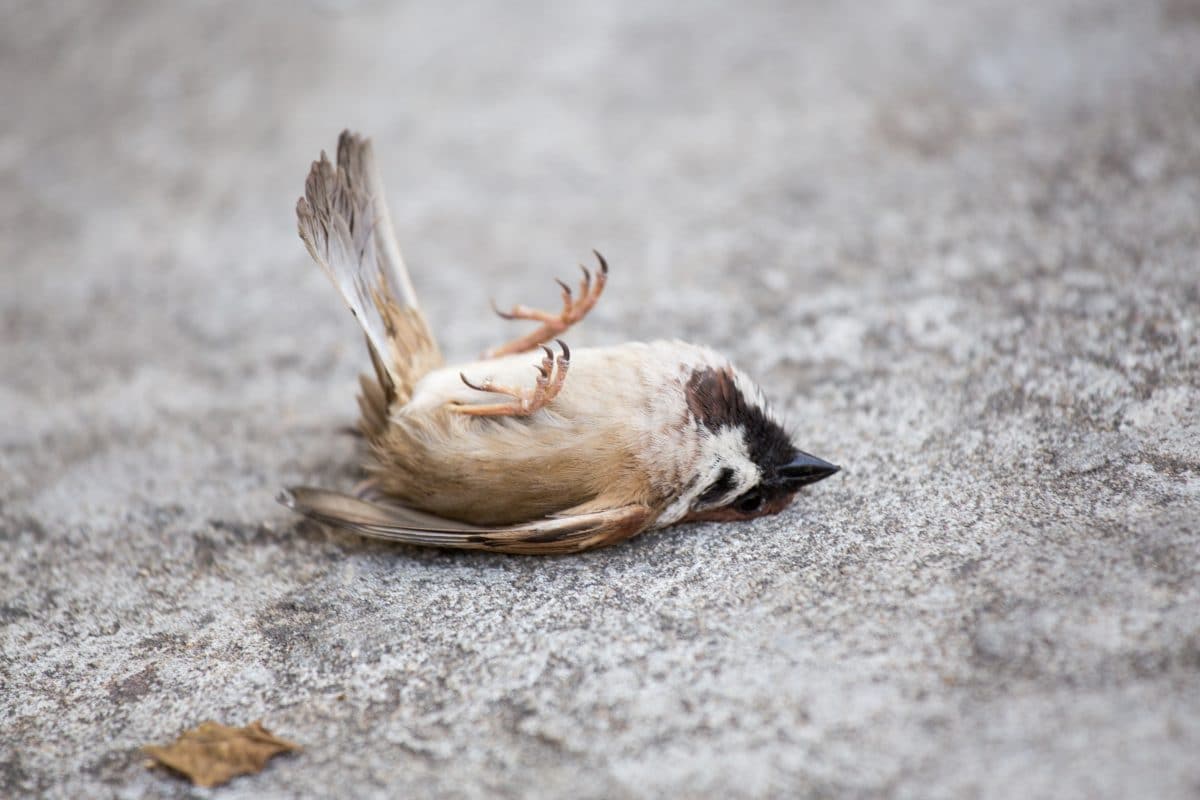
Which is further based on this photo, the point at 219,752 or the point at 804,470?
the point at 804,470

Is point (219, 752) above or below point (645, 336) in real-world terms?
below

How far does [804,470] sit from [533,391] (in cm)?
69

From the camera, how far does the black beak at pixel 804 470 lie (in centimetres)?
238

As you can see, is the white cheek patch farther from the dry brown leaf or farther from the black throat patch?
the dry brown leaf

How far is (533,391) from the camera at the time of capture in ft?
7.77

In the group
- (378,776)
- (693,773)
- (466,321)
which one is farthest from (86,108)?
(693,773)

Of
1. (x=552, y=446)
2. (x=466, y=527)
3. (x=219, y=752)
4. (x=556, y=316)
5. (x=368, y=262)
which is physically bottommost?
(x=219, y=752)

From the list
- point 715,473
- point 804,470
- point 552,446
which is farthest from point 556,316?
point 804,470

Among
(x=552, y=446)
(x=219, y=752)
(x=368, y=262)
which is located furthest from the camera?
(x=368, y=262)

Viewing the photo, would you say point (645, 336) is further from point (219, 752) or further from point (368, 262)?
point (219, 752)

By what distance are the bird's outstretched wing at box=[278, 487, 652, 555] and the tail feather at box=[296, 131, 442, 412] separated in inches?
11.0

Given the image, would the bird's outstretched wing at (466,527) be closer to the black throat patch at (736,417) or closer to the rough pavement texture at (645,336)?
the rough pavement texture at (645,336)

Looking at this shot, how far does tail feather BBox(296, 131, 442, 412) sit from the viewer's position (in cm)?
250

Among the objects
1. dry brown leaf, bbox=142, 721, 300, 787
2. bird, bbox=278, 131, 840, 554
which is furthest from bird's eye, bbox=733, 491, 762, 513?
dry brown leaf, bbox=142, 721, 300, 787
